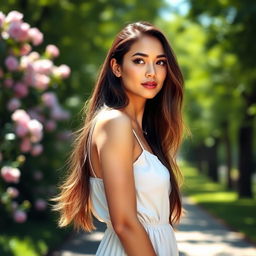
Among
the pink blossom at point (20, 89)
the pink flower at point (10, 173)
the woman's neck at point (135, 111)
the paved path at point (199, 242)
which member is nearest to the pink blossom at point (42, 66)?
the pink blossom at point (20, 89)

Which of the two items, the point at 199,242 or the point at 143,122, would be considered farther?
the point at 199,242

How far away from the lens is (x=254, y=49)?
55.8 ft

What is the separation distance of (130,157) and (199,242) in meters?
11.8

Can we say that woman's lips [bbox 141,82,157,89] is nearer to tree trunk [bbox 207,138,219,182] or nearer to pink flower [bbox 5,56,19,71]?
pink flower [bbox 5,56,19,71]

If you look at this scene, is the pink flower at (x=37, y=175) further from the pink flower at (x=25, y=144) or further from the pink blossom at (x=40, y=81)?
the pink flower at (x=25, y=144)

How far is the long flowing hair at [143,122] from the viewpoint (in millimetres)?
3062

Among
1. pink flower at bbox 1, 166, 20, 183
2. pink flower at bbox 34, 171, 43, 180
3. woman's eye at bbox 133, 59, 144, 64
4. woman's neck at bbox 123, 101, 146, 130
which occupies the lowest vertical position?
pink flower at bbox 34, 171, 43, 180

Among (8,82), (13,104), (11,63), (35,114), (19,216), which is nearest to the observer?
(11,63)

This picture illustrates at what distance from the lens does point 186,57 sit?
1246 inches

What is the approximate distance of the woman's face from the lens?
9.92ft

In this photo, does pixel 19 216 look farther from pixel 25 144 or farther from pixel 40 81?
pixel 40 81

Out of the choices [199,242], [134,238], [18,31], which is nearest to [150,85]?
[134,238]

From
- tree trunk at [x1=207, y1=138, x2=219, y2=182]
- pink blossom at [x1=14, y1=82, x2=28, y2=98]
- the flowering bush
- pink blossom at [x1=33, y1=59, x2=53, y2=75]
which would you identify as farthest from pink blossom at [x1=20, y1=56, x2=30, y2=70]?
tree trunk at [x1=207, y1=138, x2=219, y2=182]

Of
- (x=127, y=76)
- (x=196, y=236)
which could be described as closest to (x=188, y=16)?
(x=196, y=236)
